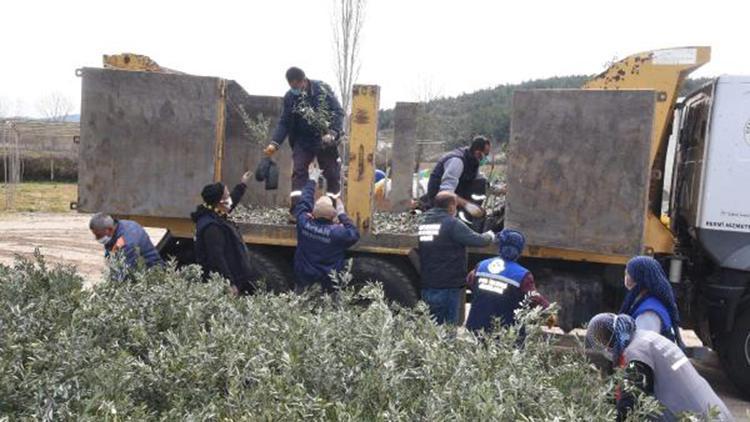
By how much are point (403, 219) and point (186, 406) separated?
5731 millimetres

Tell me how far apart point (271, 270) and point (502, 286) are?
293 centimetres

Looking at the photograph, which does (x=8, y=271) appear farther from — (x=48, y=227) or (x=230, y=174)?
(x=48, y=227)

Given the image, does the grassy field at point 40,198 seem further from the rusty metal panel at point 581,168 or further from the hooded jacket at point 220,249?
the rusty metal panel at point 581,168

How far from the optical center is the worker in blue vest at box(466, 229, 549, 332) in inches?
222

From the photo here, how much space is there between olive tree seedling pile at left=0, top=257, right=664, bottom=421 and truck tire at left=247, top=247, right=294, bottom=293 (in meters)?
3.75

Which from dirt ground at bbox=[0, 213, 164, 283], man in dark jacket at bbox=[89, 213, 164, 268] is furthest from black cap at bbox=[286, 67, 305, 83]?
dirt ground at bbox=[0, 213, 164, 283]

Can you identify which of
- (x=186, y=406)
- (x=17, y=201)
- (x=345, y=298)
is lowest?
(x=17, y=201)

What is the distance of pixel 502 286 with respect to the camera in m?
5.65

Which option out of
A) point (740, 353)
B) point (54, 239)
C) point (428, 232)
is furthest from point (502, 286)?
point (54, 239)

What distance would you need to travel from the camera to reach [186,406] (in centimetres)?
309

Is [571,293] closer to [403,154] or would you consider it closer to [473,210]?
[473,210]

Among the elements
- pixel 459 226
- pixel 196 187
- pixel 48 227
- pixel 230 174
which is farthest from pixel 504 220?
pixel 48 227

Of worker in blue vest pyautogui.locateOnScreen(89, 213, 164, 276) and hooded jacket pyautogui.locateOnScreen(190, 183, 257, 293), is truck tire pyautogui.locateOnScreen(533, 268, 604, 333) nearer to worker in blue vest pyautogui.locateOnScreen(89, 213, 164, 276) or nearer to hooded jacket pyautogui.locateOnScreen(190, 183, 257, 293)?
hooded jacket pyautogui.locateOnScreen(190, 183, 257, 293)

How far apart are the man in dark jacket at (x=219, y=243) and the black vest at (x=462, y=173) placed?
2.19 m
